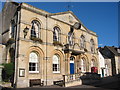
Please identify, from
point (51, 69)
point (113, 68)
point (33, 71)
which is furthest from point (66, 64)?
point (113, 68)

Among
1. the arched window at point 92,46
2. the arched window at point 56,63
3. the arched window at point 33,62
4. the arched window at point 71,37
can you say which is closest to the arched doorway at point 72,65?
the arched window at point 71,37

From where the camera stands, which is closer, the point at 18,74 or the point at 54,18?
the point at 18,74

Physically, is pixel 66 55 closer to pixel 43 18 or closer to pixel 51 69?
pixel 51 69

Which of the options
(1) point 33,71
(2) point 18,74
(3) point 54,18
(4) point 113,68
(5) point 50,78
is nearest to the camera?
(2) point 18,74

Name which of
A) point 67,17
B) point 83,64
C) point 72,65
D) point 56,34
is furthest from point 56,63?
point 67,17

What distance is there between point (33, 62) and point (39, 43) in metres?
2.25

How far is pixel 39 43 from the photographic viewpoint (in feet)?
51.8

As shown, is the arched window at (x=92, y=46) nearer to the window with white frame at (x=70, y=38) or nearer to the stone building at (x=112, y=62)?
the window with white frame at (x=70, y=38)

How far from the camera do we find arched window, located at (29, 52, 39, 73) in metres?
15.0

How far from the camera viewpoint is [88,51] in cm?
2305

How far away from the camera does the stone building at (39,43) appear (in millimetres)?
14195

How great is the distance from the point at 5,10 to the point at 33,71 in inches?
374

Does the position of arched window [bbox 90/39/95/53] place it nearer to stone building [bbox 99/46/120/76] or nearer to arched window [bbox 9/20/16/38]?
stone building [bbox 99/46/120/76]

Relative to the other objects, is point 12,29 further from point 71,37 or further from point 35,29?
point 71,37
